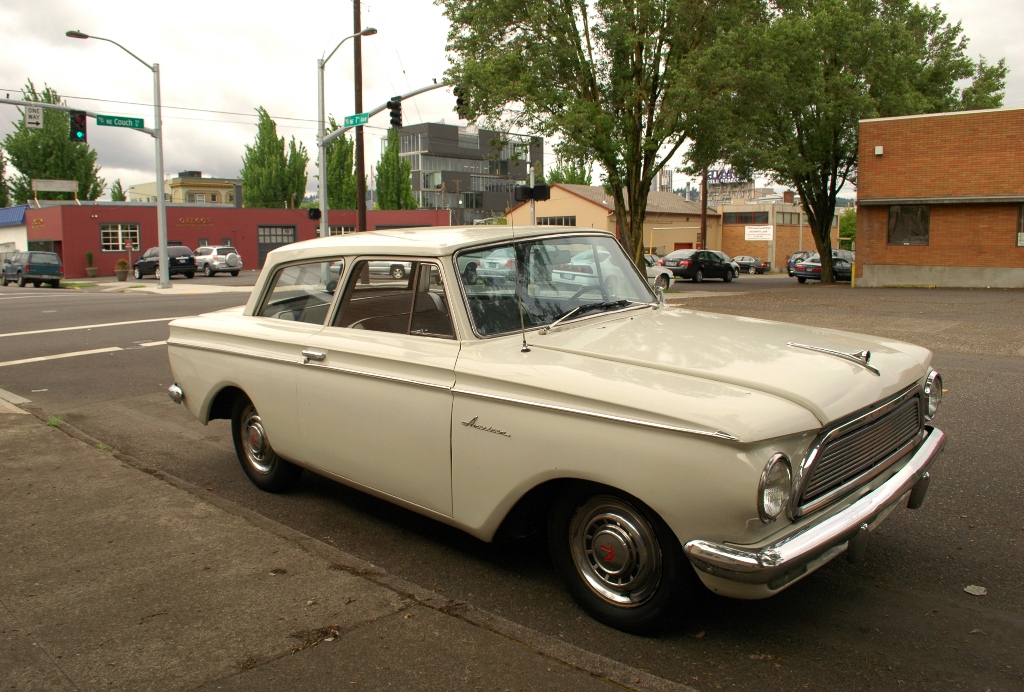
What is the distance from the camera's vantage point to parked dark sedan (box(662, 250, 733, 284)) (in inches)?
1537

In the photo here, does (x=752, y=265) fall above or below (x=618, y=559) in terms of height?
above

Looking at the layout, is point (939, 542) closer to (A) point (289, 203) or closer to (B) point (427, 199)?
(A) point (289, 203)

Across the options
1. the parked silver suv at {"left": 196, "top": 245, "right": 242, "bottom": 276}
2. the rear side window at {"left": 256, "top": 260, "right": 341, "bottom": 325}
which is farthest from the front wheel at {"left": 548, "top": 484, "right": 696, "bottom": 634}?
the parked silver suv at {"left": 196, "top": 245, "right": 242, "bottom": 276}

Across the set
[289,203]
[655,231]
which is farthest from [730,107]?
[289,203]

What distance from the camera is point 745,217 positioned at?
227 feet

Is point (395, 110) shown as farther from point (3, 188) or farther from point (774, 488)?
point (3, 188)

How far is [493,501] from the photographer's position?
3.52 metres

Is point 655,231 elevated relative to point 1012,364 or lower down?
elevated

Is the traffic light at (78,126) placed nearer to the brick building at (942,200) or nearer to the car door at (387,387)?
the brick building at (942,200)

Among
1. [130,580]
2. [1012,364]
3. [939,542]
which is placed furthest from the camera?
[1012,364]

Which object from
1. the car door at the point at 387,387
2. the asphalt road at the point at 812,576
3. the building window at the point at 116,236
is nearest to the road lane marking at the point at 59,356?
the asphalt road at the point at 812,576

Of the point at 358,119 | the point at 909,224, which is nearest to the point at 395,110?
the point at 358,119

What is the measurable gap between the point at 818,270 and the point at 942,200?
9468 mm

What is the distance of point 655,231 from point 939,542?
197ft
